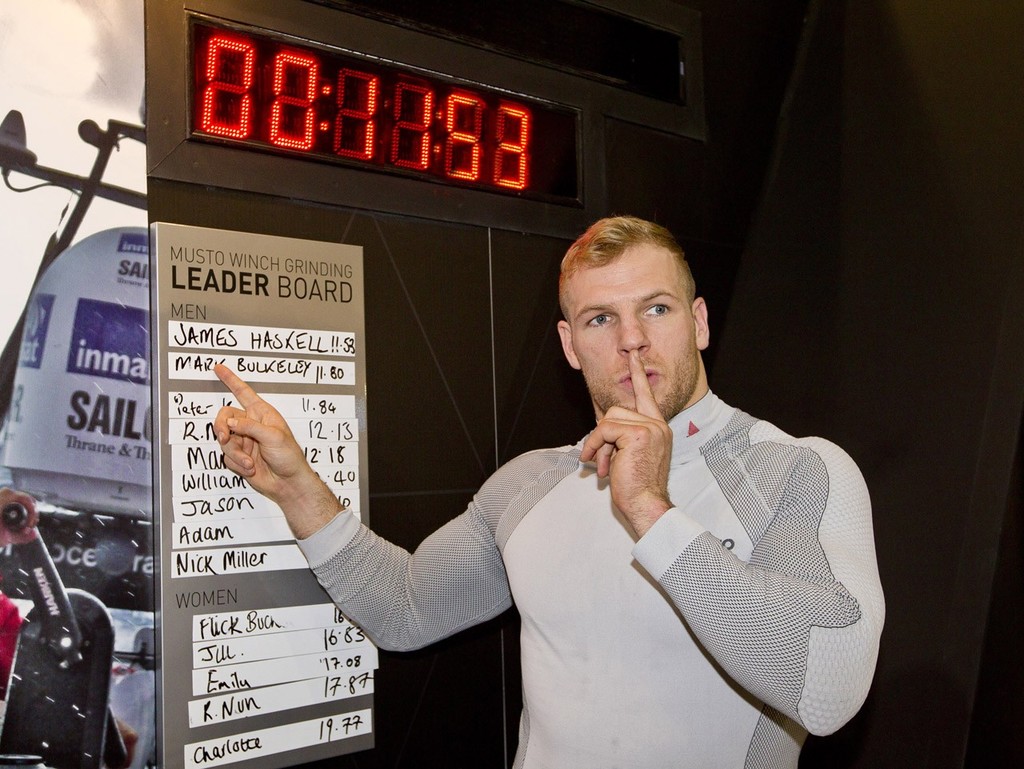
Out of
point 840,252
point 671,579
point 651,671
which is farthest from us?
point 840,252

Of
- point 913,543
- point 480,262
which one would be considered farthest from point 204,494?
point 913,543

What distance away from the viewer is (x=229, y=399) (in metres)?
1.85

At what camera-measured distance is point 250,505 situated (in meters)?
1.86

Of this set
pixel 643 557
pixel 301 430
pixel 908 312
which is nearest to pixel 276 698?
pixel 301 430

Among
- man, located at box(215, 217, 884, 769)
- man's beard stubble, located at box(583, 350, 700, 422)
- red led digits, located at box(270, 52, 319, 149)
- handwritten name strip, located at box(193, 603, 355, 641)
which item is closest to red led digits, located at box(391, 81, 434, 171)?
red led digits, located at box(270, 52, 319, 149)

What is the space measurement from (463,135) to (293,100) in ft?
1.31

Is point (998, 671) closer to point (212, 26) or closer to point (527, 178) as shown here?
point (527, 178)

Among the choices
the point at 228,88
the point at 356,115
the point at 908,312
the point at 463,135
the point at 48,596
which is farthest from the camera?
the point at 908,312

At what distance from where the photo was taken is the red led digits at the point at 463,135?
7.12ft

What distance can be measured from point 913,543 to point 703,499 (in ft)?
2.71

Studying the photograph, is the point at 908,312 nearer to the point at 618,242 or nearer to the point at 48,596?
the point at 618,242

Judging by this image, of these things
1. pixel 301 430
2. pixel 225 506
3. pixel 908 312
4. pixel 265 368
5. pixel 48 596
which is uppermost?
pixel 908 312

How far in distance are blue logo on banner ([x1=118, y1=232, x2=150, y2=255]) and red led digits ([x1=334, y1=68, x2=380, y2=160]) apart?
0.43 meters

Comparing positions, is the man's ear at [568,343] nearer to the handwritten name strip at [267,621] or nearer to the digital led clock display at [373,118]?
the digital led clock display at [373,118]
